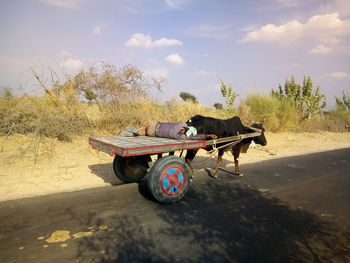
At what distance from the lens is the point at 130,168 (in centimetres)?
552

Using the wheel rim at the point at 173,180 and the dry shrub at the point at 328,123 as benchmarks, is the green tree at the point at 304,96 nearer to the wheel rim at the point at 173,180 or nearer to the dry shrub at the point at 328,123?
the dry shrub at the point at 328,123

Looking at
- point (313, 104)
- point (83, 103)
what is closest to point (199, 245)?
point (83, 103)

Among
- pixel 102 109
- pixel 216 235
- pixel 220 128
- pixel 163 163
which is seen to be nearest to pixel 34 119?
pixel 102 109

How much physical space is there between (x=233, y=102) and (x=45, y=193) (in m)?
13.6

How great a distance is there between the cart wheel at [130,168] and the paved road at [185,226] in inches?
12.0

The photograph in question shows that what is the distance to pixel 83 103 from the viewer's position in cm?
1018

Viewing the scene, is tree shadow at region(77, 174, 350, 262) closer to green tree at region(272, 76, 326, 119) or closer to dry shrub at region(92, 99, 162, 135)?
dry shrub at region(92, 99, 162, 135)

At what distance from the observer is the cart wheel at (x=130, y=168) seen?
5.30 metres

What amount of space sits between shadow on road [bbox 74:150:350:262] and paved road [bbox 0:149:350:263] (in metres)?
0.01

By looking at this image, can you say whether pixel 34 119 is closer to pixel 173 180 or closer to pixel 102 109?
pixel 102 109

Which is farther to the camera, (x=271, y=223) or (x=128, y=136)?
(x=128, y=136)

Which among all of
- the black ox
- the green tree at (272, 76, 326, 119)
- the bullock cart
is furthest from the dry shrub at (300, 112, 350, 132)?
the bullock cart

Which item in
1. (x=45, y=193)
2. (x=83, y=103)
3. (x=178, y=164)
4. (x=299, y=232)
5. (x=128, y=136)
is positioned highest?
(x=83, y=103)

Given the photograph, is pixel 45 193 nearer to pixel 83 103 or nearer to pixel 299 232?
pixel 299 232
